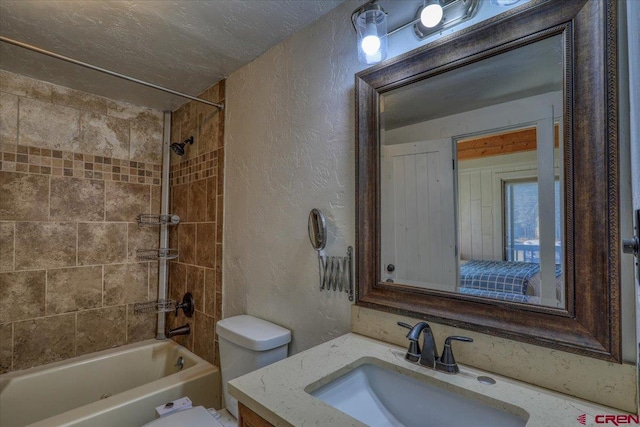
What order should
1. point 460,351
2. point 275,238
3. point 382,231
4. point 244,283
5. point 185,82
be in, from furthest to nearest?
point 185,82
point 244,283
point 275,238
point 382,231
point 460,351

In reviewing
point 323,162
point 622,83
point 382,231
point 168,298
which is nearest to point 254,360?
point 382,231

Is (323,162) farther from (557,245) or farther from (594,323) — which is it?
(594,323)

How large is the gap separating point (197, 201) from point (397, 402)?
67.7 inches

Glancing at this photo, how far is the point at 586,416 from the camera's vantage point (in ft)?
2.17

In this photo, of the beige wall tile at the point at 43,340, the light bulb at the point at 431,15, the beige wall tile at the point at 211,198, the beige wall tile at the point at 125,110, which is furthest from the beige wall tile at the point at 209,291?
the light bulb at the point at 431,15

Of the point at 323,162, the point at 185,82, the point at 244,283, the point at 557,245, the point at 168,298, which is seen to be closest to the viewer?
the point at 557,245

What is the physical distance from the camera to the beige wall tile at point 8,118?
5.87 feet

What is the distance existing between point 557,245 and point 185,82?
2.10 m

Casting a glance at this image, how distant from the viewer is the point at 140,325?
2.29 meters

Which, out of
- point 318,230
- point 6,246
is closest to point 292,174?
point 318,230

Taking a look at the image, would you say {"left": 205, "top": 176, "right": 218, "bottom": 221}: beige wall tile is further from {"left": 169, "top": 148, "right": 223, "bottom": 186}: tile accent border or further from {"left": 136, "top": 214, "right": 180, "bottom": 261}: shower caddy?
{"left": 136, "top": 214, "right": 180, "bottom": 261}: shower caddy

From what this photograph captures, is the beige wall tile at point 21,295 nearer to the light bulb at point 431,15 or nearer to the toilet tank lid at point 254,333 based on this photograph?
the toilet tank lid at point 254,333

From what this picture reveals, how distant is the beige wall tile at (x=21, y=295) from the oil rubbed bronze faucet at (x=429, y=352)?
218 cm

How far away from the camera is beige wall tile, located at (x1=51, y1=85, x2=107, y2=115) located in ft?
6.50
